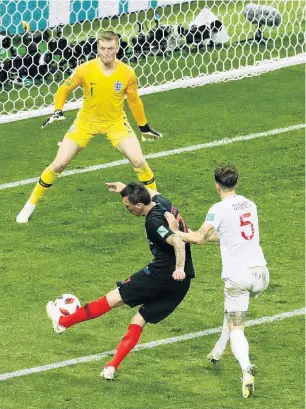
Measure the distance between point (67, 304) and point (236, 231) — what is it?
190cm

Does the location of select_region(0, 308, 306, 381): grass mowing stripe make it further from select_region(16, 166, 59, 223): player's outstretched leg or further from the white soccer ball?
select_region(16, 166, 59, 223): player's outstretched leg

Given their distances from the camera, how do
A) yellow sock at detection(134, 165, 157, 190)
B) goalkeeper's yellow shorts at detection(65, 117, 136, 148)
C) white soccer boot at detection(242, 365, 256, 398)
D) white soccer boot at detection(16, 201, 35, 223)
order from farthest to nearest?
white soccer boot at detection(16, 201, 35, 223), yellow sock at detection(134, 165, 157, 190), goalkeeper's yellow shorts at detection(65, 117, 136, 148), white soccer boot at detection(242, 365, 256, 398)

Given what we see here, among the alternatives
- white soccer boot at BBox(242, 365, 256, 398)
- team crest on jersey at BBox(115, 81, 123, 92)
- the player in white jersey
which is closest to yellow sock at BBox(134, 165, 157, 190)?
team crest on jersey at BBox(115, 81, 123, 92)

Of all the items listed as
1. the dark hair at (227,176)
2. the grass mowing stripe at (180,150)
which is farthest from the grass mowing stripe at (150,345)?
the grass mowing stripe at (180,150)

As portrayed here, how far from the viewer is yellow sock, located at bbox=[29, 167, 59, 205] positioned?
15.9 meters

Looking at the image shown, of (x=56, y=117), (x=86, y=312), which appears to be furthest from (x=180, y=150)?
(x=86, y=312)

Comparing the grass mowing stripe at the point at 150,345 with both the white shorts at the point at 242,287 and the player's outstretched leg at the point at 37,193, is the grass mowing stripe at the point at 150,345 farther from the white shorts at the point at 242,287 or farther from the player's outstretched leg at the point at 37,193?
the player's outstretched leg at the point at 37,193

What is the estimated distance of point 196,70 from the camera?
67.6 ft

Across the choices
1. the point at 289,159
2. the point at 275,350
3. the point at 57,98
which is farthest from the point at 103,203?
the point at 275,350

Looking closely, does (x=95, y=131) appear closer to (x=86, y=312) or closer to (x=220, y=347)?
(x=86, y=312)

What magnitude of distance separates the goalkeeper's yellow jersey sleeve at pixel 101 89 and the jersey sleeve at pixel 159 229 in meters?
3.92

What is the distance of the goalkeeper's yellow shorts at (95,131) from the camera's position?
1578cm

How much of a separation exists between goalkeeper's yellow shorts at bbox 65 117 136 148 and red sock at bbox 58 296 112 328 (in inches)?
143

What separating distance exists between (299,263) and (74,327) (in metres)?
2.83
